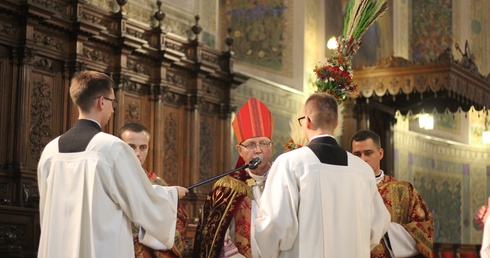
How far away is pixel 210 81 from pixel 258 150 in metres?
6.40

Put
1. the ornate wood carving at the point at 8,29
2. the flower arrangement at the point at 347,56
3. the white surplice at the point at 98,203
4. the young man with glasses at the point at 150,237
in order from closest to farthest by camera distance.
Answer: the white surplice at the point at 98,203
the young man with glasses at the point at 150,237
the flower arrangement at the point at 347,56
the ornate wood carving at the point at 8,29

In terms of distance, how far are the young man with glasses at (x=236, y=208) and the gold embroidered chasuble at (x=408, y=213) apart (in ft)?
3.35

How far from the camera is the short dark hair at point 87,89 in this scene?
4645 millimetres

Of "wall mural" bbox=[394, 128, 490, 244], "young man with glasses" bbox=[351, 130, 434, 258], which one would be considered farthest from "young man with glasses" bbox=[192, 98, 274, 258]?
"wall mural" bbox=[394, 128, 490, 244]

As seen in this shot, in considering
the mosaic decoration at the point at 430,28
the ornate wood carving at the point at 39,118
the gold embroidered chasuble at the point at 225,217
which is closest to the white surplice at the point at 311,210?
the gold embroidered chasuble at the point at 225,217

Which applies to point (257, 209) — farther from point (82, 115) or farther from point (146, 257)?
point (82, 115)

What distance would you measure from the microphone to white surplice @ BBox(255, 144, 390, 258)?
61 cm

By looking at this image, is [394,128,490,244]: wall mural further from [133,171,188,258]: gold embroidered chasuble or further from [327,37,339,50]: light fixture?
[133,171,188,258]: gold embroidered chasuble

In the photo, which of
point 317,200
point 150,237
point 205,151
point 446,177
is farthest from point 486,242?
point 446,177

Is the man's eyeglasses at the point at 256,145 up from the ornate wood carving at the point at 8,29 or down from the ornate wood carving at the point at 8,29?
down

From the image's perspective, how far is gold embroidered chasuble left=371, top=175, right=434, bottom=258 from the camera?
239 inches

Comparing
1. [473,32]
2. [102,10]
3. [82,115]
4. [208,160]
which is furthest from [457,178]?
[82,115]

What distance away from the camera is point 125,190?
4539 mm

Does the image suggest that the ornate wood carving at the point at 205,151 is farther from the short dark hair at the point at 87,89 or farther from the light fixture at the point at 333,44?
the short dark hair at the point at 87,89
